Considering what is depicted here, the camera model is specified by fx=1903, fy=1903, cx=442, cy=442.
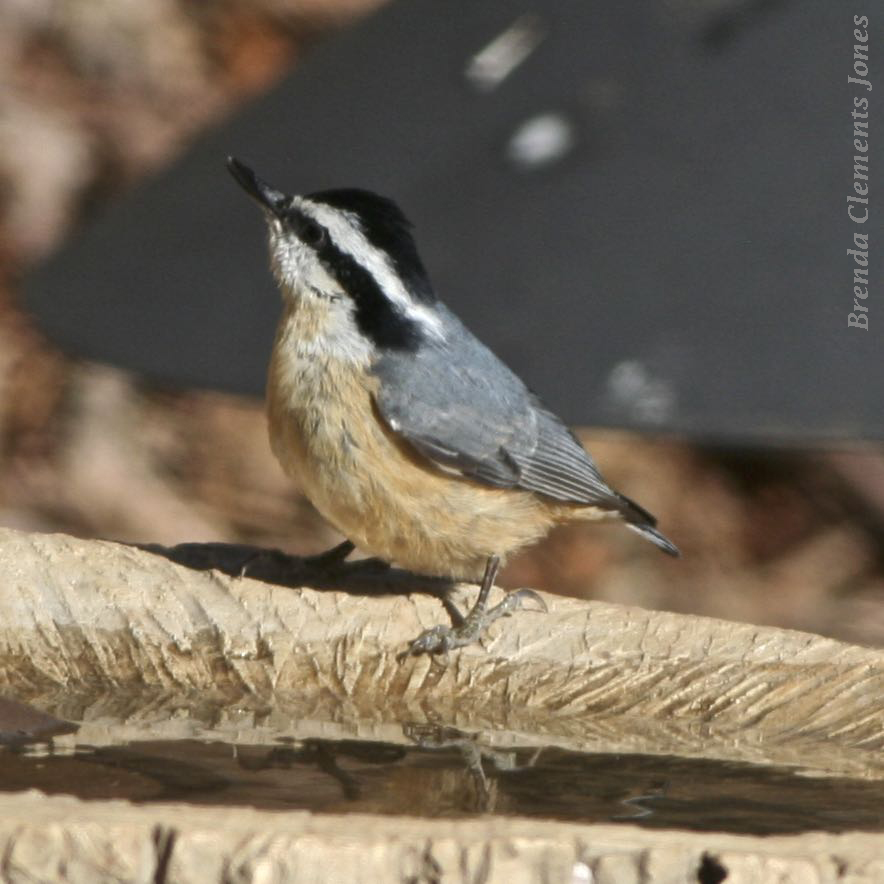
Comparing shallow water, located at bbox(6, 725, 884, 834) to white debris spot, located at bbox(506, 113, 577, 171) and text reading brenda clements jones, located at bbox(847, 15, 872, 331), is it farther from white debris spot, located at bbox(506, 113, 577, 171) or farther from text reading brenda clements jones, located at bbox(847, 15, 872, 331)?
white debris spot, located at bbox(506, 113, 577, 171)

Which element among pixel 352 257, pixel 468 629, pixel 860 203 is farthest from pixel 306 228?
pixel 860 203

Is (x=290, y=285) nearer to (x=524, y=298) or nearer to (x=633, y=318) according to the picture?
(x=524, y=298)

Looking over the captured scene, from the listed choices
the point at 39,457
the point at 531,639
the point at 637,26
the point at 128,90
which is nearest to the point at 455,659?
the point at 531,639

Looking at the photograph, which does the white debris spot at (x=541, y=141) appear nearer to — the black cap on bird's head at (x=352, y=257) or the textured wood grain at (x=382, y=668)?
the black cap on bird's head at (x=352, y=257)

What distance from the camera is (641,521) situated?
16.6ft

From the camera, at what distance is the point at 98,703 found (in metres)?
3.79

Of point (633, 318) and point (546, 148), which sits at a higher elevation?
point (546, 148)

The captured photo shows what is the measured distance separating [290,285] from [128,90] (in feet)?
14.8

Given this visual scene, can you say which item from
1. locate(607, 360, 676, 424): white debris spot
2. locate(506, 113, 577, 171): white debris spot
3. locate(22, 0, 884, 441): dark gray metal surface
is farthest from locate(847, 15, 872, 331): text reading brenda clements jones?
locate(506, 113, 577, 171): white debris spot

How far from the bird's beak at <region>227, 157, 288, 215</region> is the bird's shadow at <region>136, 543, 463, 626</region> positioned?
806mm

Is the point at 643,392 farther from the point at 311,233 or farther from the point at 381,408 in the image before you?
the point at 311,233

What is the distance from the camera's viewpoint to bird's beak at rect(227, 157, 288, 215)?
4355mm

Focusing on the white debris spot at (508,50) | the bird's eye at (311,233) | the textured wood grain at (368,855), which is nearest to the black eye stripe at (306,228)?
the bird's eye at (311,233)

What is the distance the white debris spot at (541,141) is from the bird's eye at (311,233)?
32.6 inches
